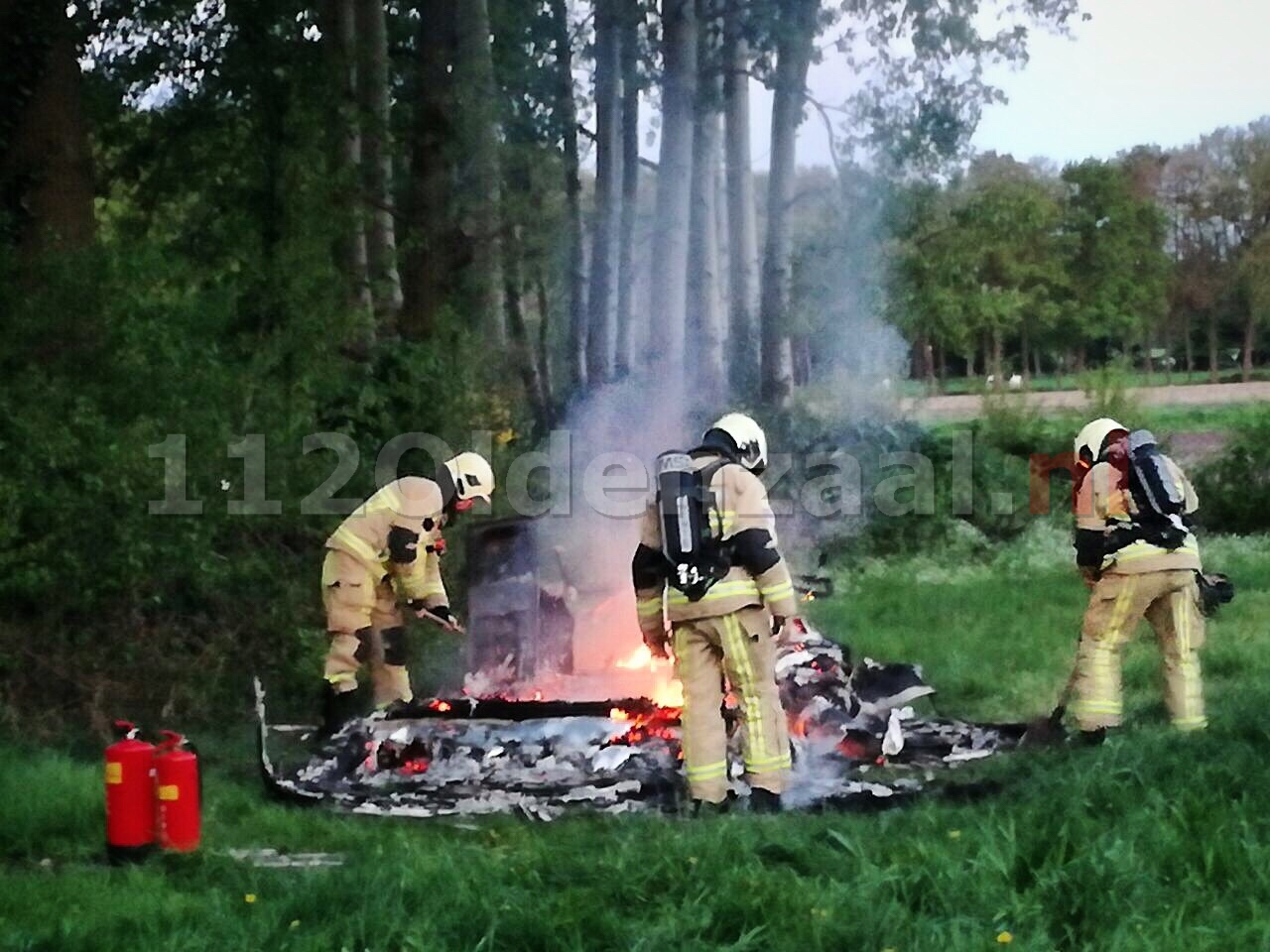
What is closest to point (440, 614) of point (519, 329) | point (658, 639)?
point (658, 639)

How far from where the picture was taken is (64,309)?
8.05m

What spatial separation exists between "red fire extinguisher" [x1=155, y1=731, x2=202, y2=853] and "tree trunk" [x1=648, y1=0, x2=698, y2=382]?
33.1 feet

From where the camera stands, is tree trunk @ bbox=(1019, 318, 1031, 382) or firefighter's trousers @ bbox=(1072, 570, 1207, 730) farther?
tree trunk @ bbox=(1019, 318, 1031, 382)

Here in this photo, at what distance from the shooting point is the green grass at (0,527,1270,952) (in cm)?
415

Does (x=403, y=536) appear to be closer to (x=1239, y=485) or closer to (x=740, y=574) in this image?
(x=740, y=574)

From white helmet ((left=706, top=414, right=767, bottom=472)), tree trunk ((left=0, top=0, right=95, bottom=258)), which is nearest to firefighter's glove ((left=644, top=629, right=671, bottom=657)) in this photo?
white helmet ((left=706, top=414, right=767, bottom=472))

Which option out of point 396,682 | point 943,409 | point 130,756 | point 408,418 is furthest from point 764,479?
point 130,756

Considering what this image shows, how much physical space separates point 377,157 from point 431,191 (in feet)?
2.23

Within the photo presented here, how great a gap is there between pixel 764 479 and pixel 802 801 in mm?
8351

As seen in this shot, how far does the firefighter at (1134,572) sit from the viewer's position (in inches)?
277

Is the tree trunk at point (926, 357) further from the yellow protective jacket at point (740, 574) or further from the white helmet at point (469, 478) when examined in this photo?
the yellow protective jacket at point (740, 574)

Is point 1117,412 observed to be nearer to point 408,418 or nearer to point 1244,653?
point 1244,653

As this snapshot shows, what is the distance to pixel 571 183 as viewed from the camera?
17266 millimetres

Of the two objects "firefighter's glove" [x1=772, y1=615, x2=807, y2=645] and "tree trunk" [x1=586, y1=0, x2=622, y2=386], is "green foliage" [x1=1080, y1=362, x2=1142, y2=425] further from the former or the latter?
"firefighter's glove" [x1=772, y1=615, x2=807, y2=645]
